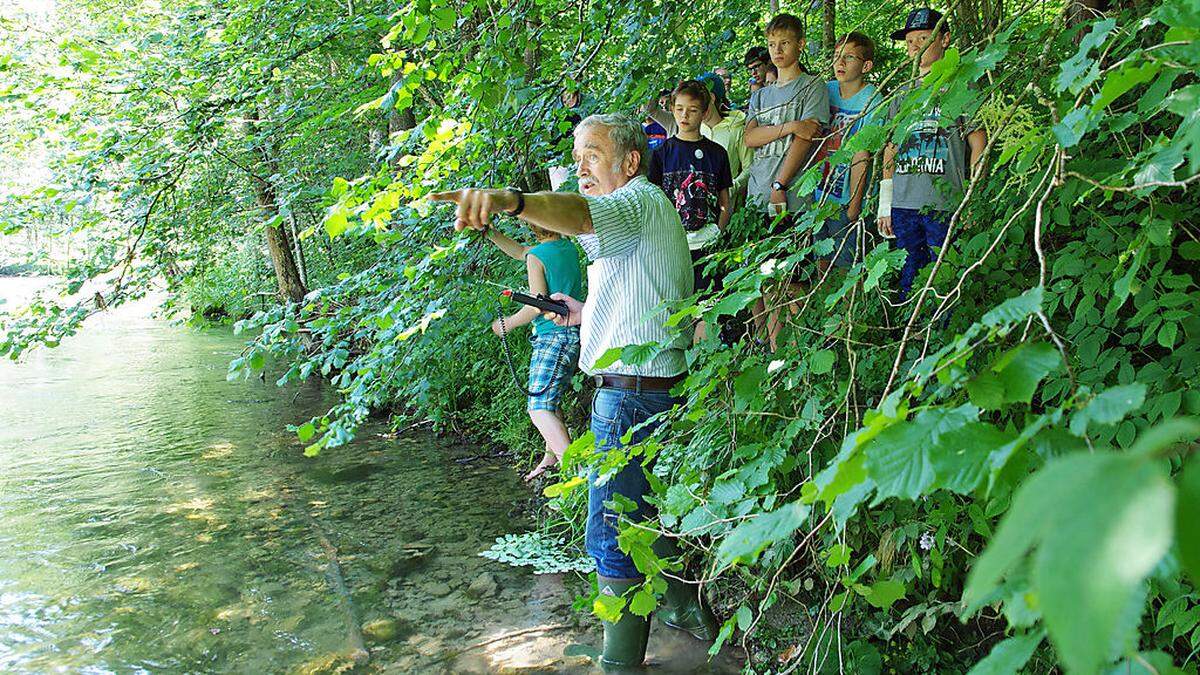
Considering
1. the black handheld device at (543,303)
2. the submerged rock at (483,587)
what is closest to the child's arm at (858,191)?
the black handheld device at (543,303)

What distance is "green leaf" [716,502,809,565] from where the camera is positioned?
1.21 m

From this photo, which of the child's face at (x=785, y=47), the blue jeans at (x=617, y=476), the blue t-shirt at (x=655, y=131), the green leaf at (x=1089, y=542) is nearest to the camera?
the green leaf at (x=1089, y=542)

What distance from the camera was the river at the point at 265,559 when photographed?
140 inches

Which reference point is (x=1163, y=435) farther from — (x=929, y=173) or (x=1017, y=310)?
(x=929, y=173)

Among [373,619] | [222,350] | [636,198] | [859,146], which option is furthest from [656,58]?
[222,350]

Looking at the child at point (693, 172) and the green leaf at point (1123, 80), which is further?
the child at point (693, 172)

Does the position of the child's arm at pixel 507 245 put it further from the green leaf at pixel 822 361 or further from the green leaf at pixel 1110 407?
the green leaf at pixel 1110 407

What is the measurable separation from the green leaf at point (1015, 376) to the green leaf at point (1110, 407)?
0.16 m

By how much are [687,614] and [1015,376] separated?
2627 mm

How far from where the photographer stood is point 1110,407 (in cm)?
88

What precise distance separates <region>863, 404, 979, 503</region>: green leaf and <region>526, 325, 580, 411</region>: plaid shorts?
379 cm

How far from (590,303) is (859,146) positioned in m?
1.18

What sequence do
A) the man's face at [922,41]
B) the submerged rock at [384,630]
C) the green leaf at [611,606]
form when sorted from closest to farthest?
1. the green leaf at [611,606]
2. the submerged rock at [384,630]
3. the man's face at [922,41]

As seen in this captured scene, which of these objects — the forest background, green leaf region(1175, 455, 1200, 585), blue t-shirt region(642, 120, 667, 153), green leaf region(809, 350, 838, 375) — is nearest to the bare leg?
the forest background
